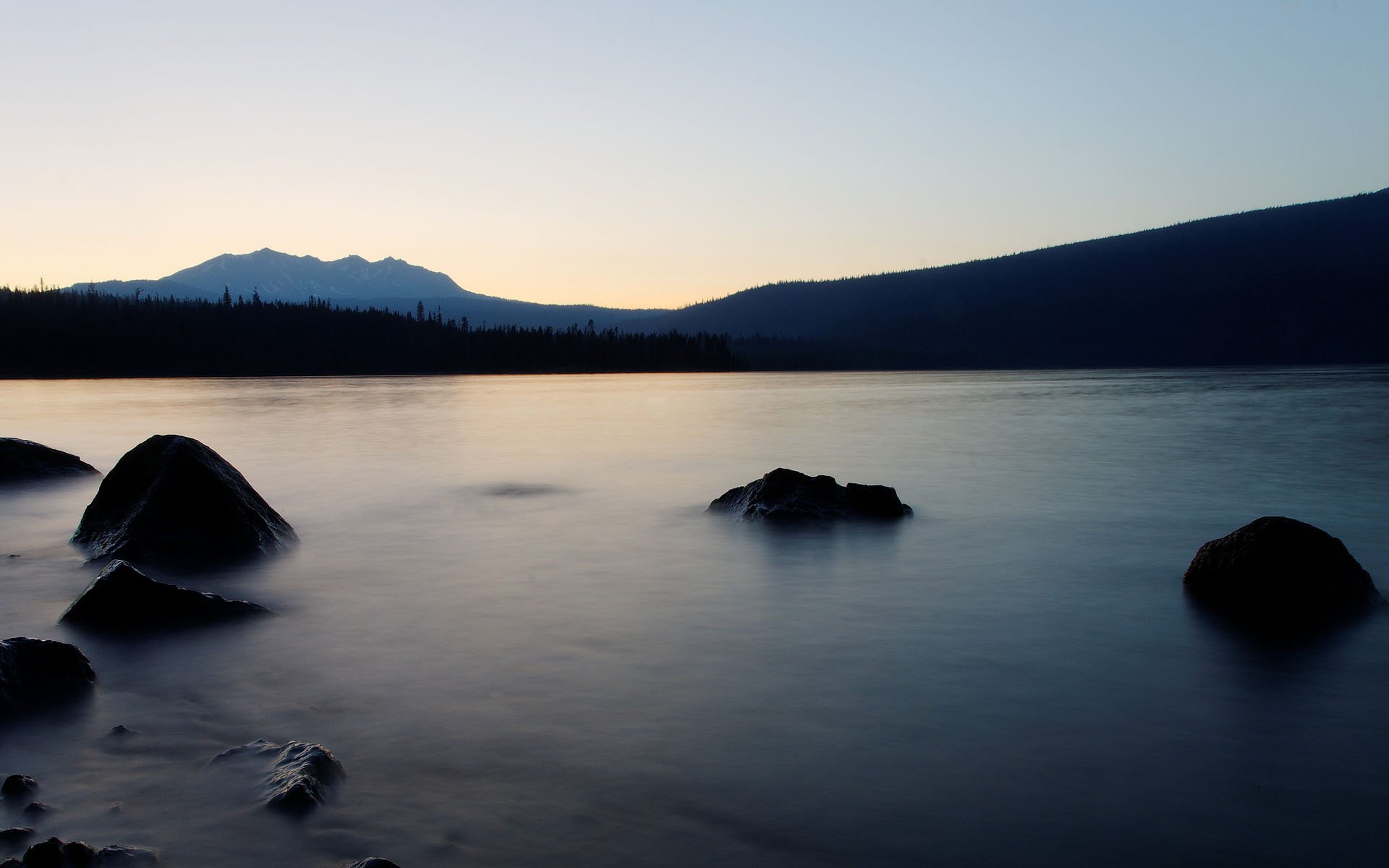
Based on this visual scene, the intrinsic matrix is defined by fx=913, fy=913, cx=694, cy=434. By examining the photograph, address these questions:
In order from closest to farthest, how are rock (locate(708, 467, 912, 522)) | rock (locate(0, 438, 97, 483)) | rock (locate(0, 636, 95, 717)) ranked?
rock (locate(0, 636, 95, 717)) → rock (locate(708, 467, 912, 522)) → rock (locate(0, 438, 97, 483))

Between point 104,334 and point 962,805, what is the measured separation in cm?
15864

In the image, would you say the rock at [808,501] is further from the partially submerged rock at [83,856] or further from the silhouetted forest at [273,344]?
the silhouetted forest at [273,344]

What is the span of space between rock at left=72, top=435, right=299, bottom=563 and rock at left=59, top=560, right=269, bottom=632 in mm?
2583

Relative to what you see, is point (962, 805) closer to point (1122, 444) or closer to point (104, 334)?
point (1122, 444)

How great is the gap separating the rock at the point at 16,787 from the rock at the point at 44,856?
92cm

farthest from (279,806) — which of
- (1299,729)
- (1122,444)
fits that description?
(1122,444)

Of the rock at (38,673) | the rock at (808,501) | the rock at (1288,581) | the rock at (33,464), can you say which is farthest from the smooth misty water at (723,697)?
the rock at (33,464)

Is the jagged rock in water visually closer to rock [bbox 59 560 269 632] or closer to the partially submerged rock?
the partially submerged rock

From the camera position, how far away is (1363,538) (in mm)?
13297

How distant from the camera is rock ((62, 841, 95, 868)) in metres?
3.95

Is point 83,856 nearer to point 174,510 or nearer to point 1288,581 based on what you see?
point 174,510

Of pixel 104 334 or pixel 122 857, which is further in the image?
pixel 104 334

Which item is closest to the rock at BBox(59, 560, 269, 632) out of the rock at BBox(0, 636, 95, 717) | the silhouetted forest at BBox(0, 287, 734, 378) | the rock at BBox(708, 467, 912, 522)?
the rock at BBox(0, 636, 95, 717)

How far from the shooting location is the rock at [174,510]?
35.8 ft
